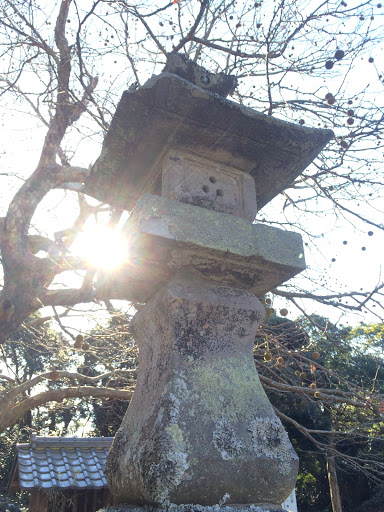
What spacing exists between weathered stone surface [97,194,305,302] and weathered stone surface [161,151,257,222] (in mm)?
208

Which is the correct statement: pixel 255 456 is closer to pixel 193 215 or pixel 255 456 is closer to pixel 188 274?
pixel 188 274

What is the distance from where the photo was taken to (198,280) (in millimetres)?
1800

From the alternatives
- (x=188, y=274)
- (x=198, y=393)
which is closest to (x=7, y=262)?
(x=188, y=274)

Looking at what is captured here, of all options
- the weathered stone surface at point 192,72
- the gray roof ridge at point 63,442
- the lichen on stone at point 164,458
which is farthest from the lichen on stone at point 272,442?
the gray roof ridge at point 63,442

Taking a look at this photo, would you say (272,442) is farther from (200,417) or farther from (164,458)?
(164,458)

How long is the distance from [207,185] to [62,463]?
5.60 meters

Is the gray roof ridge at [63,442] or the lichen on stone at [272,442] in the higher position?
the lichen on stone at [272,442]

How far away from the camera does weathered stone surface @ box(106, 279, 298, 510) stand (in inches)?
52.2

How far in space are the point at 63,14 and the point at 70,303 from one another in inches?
139

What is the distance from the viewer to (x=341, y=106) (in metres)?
3.45

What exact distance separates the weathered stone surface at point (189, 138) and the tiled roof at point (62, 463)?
4686 mm

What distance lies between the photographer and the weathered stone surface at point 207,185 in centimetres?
197

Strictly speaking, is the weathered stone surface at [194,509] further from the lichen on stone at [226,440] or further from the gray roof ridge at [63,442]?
the gray roof ridge at [63,442]

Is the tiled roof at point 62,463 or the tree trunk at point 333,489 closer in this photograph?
the tiled roof at point 62,463
